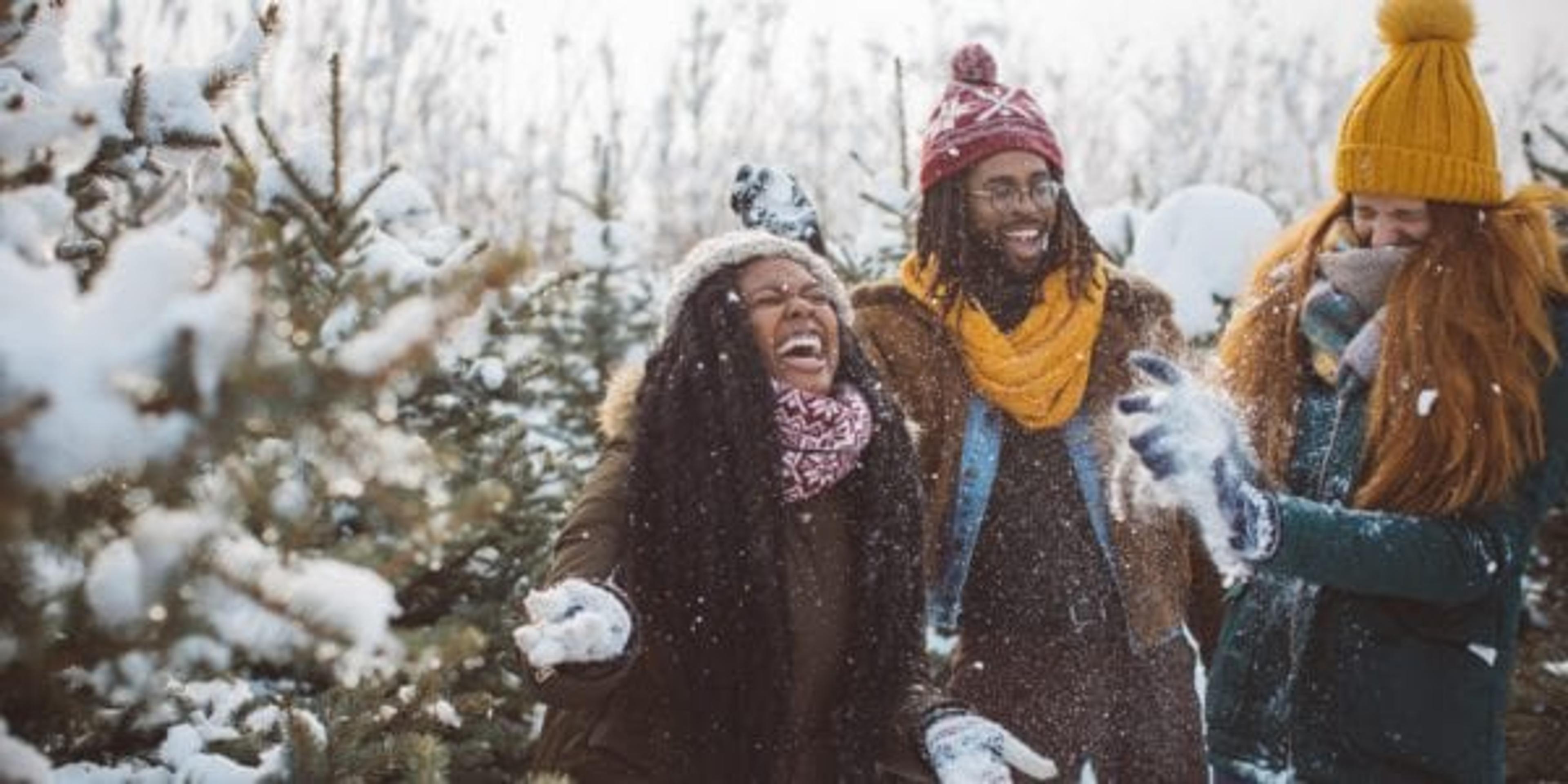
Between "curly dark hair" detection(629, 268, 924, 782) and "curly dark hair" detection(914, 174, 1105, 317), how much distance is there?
51 cm

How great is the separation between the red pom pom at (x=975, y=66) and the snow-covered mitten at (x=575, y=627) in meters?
1.86

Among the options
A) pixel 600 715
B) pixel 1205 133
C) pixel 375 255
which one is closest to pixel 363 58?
pixel 375 255

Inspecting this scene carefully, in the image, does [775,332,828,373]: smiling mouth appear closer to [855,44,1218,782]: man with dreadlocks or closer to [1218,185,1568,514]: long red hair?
[855,44,1218,782]: man with dreadlocks

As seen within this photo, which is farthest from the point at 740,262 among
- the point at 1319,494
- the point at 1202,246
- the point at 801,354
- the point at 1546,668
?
the point at 1202,246

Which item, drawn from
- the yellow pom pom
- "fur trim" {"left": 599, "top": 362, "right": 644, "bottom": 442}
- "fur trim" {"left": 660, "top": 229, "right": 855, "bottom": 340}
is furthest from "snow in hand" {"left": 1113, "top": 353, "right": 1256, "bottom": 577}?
"fur trim" {"left": 599, "top": 362, "right": 644, "bottom": 442}

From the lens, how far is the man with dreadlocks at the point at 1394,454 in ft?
7.05

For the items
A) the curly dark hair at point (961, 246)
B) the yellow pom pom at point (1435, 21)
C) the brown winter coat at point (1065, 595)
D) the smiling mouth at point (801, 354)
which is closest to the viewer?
the yellow pom pom at point (1435, 21)

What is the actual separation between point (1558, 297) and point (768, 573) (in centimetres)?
160

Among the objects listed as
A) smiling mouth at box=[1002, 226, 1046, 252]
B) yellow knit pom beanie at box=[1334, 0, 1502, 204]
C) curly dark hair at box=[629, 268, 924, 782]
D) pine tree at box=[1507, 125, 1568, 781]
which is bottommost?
pine tree at box=[1507, 125, 1568, 781]

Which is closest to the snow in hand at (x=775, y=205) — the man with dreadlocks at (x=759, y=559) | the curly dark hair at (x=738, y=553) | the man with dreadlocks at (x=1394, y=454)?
the man with dreadlocks at (x=759, y=559)

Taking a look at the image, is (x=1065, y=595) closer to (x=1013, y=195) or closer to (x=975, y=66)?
(x=1013, y=195)

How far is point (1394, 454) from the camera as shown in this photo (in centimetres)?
225

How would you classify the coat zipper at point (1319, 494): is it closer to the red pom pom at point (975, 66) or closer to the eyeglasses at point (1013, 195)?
Answer: the eyeglasses at point (1013, 195)

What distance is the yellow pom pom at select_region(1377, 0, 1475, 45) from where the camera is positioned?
2.57 meters
